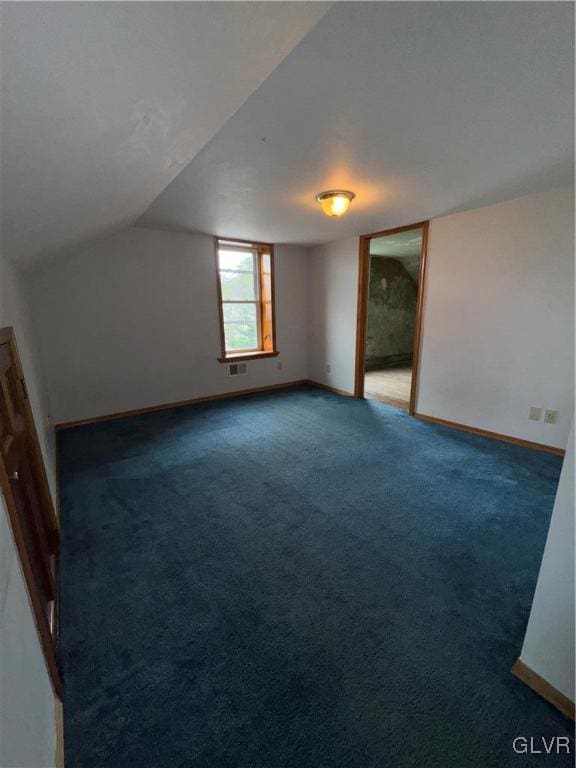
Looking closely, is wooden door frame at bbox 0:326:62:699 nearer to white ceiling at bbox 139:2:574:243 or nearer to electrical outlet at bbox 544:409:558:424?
white ceiling at bbox 139:2:574:243

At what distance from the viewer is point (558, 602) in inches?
39.4

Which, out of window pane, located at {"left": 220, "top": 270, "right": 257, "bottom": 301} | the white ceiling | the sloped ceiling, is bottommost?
window pane, located at {"left": 220, "top": 270, "right": 257, "bottom": 301}

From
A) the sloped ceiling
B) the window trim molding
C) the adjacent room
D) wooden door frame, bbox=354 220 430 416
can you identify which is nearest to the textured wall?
the adjacent room

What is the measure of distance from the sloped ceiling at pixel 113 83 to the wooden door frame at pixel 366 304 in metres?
2.68

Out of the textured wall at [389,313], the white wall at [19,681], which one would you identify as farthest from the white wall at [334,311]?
the white wall at [19,681]

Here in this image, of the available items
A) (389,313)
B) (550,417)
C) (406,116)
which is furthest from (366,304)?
(389,313)

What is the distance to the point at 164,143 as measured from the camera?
52.3 inches

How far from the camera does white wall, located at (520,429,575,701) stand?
96 cm

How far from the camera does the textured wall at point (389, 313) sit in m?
6.62

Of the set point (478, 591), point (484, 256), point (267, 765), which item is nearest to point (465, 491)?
point (478, 591)

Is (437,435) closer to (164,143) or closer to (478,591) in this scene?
(478,591)

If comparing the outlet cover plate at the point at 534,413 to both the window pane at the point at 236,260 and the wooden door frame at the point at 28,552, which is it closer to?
the wooden door frame at the point at 28,552

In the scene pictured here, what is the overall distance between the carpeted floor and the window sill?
6.49 feet

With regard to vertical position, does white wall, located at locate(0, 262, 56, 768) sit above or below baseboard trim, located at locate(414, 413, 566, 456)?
above
